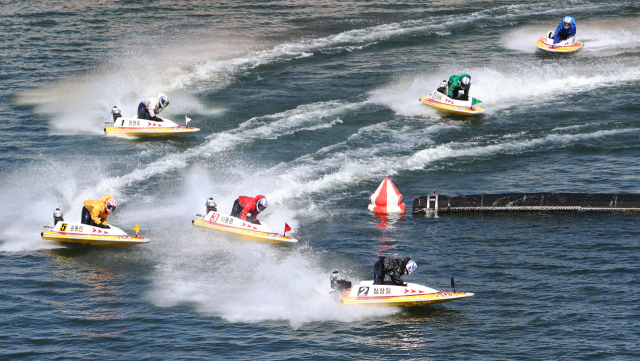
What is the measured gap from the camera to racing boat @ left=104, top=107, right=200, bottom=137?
39.1m

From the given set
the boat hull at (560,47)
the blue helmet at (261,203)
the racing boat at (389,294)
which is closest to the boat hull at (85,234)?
the blue helmet at (261,203)

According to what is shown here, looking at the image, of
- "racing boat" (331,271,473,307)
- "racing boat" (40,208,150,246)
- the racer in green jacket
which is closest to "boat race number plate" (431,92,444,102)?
the racer in green jacket

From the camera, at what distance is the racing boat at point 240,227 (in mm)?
27266

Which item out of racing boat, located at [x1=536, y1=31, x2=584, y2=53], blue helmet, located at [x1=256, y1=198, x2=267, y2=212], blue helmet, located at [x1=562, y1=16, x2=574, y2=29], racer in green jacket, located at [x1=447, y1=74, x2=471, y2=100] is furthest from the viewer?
racing boat, located at [x1=536, y1=31, x2=584, y2=53]

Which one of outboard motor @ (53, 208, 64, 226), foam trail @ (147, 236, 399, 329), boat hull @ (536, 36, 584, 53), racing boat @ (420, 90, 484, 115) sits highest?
boat hull @ (536, 36, 584, 53)

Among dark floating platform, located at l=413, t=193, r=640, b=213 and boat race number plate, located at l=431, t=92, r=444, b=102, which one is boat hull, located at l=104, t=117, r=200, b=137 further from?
dark floating platform, located at l=413, t=193, r=640, b=213

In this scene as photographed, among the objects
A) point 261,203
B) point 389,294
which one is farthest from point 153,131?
point 389,294

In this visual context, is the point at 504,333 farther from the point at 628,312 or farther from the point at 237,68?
the point at 237,68

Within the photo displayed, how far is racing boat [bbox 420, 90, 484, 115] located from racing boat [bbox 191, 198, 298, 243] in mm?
17213

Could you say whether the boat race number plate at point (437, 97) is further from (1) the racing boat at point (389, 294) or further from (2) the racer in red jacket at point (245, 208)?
(1) the racing boat at point (389, 294)

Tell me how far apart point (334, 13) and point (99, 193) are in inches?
1495

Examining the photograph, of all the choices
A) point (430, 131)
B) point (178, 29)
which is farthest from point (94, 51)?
point (430, 131)

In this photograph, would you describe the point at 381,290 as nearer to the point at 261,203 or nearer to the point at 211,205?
the point at 261,203

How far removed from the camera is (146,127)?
39.3m
